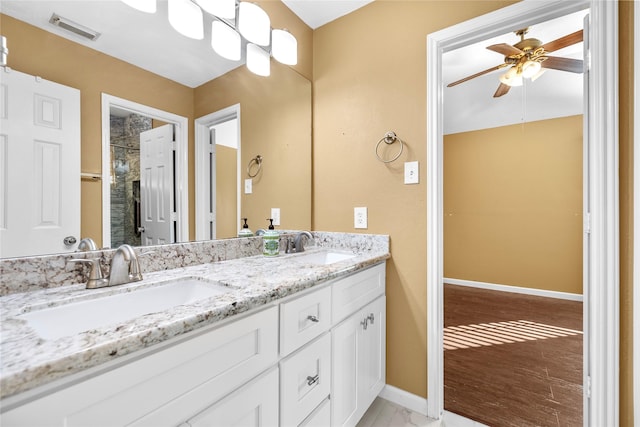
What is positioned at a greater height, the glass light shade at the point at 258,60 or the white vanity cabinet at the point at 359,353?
the glass light shade at the point at 258,60

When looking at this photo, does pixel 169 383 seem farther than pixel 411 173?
No

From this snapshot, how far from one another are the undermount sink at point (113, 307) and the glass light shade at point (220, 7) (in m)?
1.22

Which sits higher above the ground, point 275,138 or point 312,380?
point 275,138

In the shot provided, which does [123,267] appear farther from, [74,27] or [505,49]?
[505,49]

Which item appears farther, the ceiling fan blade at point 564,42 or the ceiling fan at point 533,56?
the ceiling fan at point 533,56

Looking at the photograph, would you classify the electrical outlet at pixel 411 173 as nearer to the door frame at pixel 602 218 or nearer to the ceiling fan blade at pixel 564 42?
the door frame at pixel 602 218

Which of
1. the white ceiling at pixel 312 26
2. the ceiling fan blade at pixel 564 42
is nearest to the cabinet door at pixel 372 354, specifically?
the white ceiling at pixel 312 26

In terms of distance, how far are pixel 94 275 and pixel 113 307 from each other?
14 cm

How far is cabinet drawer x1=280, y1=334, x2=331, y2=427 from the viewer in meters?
0.89

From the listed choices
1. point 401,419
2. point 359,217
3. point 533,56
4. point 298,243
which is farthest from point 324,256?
point 533,56

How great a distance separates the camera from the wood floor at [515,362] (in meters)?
1.51

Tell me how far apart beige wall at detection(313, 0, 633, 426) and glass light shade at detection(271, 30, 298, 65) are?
0.95ft

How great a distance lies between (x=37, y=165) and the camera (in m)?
0.80

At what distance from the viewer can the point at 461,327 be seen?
263 cm
